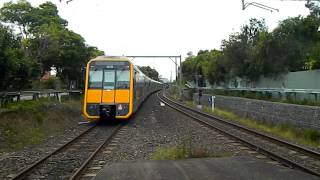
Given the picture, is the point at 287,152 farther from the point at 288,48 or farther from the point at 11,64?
the point at 288,48

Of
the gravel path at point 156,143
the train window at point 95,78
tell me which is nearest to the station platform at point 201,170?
the gravel path at point 156,143

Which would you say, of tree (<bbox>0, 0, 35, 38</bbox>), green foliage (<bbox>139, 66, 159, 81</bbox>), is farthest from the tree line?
green foliage (<bbox>139, 66, 159, 81</bbox>)

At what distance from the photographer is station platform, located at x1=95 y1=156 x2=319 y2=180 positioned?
8734 millimetres

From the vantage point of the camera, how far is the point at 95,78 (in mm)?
21688

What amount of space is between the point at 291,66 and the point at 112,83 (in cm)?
1412

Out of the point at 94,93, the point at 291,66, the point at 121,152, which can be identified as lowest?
the point at 121,152

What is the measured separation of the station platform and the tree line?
12.0 meters

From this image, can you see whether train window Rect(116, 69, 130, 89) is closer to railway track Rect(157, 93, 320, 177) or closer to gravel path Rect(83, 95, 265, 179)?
gravel path Rect(83, 95, 265, 179)

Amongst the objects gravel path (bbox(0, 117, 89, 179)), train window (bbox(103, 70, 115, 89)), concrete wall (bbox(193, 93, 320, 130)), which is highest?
train window (bbox(103, 70, 115, 89))

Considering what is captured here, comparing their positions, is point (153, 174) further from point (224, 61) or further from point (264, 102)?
point (224, 61)

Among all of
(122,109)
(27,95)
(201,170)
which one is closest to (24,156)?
(201,170)

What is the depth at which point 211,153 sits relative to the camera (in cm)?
1208

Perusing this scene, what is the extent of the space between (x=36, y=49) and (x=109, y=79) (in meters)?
17.4

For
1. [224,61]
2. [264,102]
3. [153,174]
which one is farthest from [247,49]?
[153,174]
